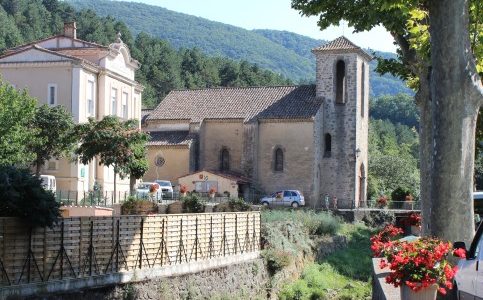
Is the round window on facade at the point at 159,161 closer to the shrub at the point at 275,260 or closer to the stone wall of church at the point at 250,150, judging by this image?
the stone wall of church at the point at 250,150

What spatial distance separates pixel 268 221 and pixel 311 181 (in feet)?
91.3

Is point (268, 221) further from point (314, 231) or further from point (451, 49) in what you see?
point (451, 49)

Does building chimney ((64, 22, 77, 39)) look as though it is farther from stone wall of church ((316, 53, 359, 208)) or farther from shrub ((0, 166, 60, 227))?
shrub ((0, 166, 60, 227))

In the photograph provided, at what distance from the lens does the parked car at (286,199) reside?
57.2 metres

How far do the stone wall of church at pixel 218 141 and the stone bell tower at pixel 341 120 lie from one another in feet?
23.5

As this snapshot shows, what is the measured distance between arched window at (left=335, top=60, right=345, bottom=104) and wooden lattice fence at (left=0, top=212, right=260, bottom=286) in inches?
1484

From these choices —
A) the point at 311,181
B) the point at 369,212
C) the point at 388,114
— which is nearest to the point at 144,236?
the point at 369,212

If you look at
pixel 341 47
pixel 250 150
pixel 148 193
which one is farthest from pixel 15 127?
pixel 341 47

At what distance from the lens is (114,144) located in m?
41.0

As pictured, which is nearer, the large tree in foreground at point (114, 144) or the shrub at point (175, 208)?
the shrub at point (175, 208)

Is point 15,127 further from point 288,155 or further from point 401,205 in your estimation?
point 401,205

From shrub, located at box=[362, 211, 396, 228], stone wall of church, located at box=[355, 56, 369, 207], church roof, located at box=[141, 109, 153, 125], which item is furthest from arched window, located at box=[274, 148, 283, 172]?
shrub, located at box=[362, 211, 396, 228]

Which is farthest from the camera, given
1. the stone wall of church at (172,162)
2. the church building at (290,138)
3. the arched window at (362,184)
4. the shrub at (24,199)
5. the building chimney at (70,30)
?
the arched window at (362,184)

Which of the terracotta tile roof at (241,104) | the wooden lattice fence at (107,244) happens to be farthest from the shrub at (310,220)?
the terracotta tile roof at (241,104)
